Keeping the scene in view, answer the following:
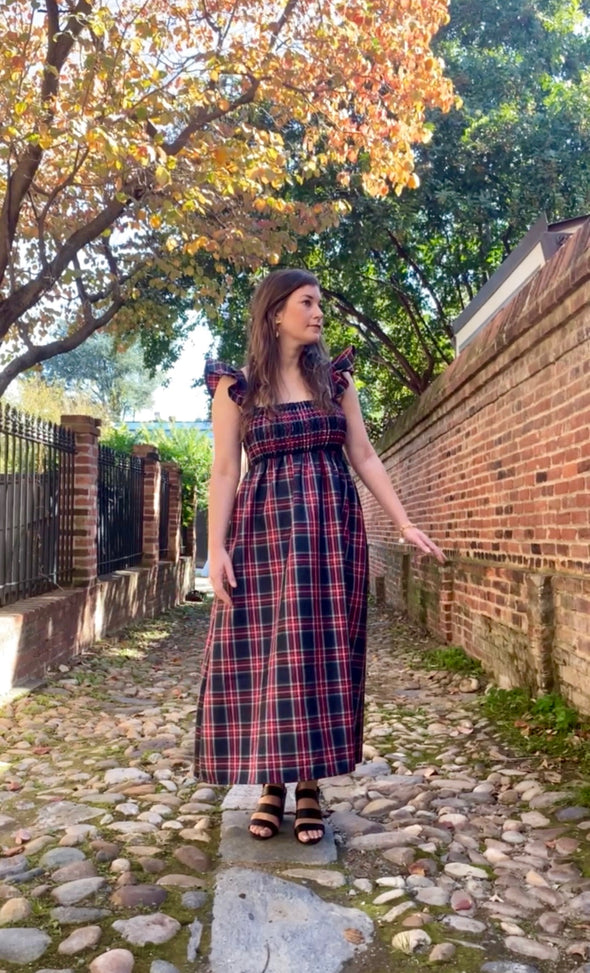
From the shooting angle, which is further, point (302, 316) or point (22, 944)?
point (302, 316)

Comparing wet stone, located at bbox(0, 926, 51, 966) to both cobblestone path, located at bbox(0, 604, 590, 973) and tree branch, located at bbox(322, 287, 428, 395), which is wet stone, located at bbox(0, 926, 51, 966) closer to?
cobblestone path, located at bbox(0, 604, 590, 973)

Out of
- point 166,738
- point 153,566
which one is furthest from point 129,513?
point 166,738

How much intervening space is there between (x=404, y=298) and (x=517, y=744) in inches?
468

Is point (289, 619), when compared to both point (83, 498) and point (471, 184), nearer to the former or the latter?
point (83, 498)

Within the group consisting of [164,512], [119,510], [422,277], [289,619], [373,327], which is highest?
[422,277]

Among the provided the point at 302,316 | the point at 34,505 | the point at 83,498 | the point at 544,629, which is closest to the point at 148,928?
the point at 302,316

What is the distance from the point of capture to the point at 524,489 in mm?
4773

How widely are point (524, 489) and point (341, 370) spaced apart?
220 cm

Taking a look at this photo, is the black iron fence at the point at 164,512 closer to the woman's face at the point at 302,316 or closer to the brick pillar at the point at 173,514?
the brick pillar at the point at 173,514

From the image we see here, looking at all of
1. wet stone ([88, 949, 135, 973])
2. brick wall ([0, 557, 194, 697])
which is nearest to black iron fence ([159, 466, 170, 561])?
brick wall ([0, 557, 194, 697])

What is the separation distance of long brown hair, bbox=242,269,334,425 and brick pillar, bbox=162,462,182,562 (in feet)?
35.0

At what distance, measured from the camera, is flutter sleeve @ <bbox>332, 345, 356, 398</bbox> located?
291 centimetres

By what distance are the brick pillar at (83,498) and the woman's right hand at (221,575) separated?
509cm

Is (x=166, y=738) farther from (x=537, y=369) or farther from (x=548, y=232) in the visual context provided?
(x=548, y=232)
